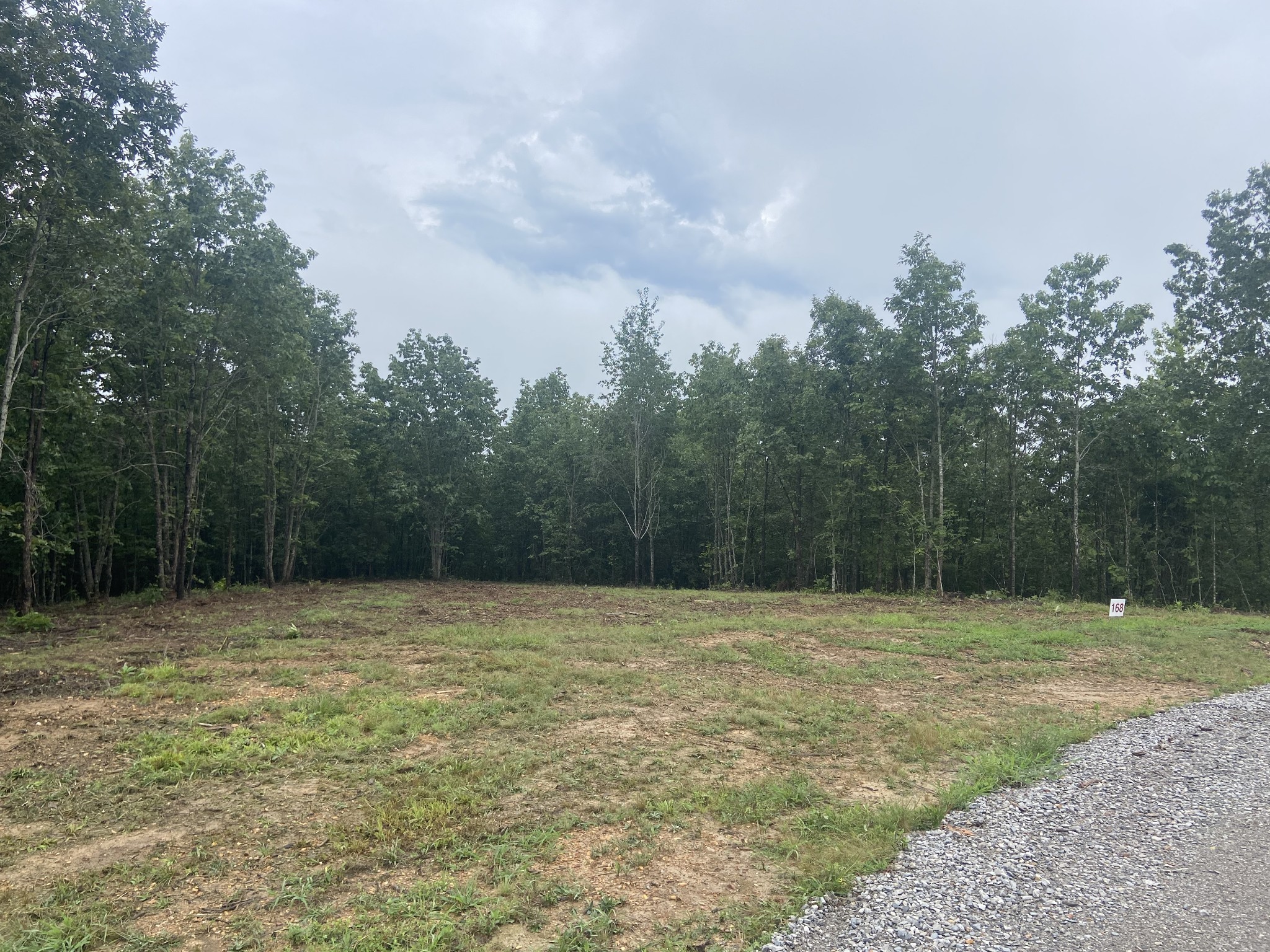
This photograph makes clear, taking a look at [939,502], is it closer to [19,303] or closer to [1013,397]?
[1013,397]

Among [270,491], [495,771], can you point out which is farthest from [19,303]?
[270,491]

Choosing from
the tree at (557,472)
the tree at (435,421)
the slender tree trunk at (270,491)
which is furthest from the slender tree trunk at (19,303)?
the tree at (557,472)

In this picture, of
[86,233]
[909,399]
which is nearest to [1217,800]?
[86,233]

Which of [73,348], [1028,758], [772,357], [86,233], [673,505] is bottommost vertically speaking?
[1028,758]

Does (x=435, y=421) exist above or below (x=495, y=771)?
above

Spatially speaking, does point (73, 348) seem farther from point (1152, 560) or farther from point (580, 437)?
point (1152, 560)

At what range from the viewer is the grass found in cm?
346

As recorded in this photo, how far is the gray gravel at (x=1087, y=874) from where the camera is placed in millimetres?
3139

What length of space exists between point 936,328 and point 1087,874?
23.6m

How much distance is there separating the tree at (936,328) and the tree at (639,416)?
10.8 m

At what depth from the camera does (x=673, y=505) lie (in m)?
35.5

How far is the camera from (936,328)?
79.4ft

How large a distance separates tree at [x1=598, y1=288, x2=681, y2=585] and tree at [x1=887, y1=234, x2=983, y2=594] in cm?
1080

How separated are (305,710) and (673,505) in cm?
2922
